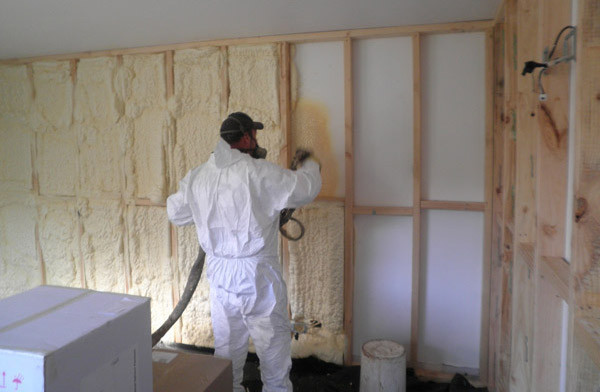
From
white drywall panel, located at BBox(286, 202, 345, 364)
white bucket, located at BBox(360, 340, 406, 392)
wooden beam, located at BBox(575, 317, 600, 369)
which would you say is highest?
wooden beam, located at BBox(575, 317, 600, 369)

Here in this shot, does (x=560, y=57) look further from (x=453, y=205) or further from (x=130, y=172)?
(x=130, y=172)

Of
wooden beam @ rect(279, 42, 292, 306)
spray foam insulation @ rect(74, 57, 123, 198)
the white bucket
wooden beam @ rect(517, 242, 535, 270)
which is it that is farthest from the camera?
spray foam insulation @ rect(74, 57, 123, 198)

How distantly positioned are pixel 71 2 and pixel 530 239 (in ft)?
7.15

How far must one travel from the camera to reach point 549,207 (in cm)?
115

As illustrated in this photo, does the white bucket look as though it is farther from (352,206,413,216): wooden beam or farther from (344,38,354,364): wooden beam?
(352,206,413,216): wooden beam

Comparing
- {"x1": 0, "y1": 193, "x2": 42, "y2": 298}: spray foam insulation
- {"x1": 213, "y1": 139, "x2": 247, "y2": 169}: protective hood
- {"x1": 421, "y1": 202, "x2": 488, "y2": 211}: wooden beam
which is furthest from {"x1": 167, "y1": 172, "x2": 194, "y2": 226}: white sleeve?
{"x1": 0, "y1": 193, "x2": 42, "y2": 298}: spray foam insulation

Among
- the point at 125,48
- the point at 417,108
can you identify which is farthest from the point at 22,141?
the point at 417,108

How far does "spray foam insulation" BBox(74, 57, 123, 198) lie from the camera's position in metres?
2.82

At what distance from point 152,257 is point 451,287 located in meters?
1.92

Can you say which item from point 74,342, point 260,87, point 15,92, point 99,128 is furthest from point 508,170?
point 15,92

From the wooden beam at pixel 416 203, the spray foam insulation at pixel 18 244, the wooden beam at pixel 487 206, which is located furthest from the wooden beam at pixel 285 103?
the spray foam insulation at pixel 18 244

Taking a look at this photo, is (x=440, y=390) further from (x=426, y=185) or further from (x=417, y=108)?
(x=417, y=108)

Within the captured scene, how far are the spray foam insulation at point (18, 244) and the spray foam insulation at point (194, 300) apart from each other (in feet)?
4.14

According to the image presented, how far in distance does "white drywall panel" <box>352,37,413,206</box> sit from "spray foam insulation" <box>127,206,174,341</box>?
1.33 meters
